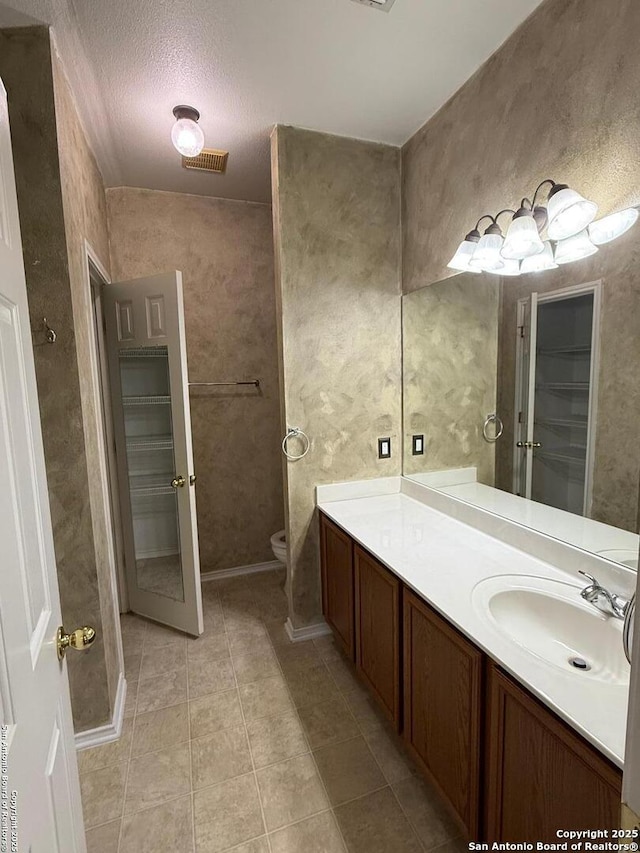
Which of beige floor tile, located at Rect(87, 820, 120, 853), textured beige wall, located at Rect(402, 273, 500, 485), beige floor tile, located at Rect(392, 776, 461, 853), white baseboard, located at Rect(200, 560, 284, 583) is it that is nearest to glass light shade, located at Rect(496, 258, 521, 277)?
textured beige wall, located at Rect(402, 273, 500, 485)

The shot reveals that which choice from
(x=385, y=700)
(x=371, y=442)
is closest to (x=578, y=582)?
(x=385, y=700)

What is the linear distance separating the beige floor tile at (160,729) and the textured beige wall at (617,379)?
1911mm

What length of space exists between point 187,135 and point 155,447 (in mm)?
1661

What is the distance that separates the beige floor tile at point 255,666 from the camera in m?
2.09

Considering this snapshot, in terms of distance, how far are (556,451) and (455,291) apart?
0.94m

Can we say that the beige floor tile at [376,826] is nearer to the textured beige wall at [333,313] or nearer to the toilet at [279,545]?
the textured beige wall at [333,313]

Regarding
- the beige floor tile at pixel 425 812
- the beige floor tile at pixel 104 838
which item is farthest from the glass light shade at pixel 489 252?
the beige floor tile at pixel 104 838

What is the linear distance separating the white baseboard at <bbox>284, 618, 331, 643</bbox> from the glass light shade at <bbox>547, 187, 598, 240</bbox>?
2242 millimetres

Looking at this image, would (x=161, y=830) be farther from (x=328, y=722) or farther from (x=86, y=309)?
(x=86, y=309)

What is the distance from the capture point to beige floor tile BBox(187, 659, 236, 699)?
202 centimetres

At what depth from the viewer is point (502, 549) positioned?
1648mm

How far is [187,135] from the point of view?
182 centimetres

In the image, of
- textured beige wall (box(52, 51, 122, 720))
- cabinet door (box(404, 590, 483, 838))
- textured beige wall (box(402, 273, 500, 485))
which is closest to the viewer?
cabinet door (box(404, 590, 483, 838))

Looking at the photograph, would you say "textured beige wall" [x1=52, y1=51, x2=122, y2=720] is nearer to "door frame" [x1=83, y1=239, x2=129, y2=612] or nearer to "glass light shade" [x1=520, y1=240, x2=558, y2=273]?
"door frame" [x1=83, y1=239, x2=129, y2=612]
